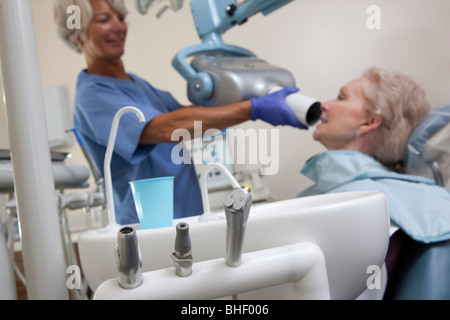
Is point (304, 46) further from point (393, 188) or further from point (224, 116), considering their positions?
point (393, 188)

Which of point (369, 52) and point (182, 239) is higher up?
point (369, 52)

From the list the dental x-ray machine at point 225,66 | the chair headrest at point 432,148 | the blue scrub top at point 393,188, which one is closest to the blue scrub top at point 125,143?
the dental x-ray machine at point 225,66

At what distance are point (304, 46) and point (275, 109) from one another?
224mm

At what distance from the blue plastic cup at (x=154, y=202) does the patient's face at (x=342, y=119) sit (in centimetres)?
44

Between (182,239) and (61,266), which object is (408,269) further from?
(61,266)

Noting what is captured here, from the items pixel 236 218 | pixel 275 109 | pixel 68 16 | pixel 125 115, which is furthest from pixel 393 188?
pixel 68 16

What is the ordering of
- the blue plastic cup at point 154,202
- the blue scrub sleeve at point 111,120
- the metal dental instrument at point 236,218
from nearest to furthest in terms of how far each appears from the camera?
the metal dental instrument at point 236,218 → the blue plastic cup at point 154,202 → the blue scrub sleeve at point 111,120

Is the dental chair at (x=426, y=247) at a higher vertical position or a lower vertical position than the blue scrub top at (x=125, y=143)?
lower

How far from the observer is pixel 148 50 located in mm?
955

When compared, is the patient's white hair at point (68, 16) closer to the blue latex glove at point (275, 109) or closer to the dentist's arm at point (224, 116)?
the dentist's arm at point (224, 116)

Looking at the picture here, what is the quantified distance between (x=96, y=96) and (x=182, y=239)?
1.72 feet

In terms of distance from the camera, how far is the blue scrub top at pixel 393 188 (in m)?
0.79

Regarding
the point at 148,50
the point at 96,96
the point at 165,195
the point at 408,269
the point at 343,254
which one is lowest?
the point at 408,269

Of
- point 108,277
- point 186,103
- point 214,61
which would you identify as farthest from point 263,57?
point 108,277
